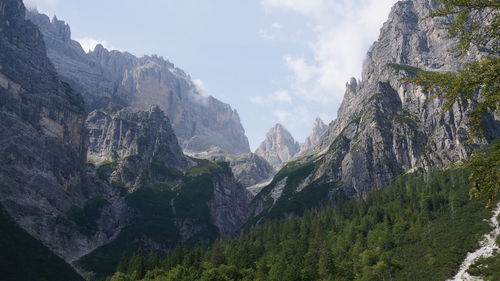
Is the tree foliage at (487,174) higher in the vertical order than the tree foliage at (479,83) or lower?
lower

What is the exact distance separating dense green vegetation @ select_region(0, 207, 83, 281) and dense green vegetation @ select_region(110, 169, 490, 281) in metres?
34.9

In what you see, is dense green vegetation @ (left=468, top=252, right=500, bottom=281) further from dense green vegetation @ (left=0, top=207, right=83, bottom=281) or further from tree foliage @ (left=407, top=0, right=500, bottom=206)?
dense green vegetation @ (left=0, top=207, right=83, bottom=281)

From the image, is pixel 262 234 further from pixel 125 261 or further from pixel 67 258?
pixel 67 258

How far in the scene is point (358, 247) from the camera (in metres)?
140

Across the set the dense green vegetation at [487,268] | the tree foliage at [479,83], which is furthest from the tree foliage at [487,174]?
the dense green vegetation at [487,268]

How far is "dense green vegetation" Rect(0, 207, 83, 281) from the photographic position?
477ft

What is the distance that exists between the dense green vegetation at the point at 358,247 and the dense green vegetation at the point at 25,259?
115 feet

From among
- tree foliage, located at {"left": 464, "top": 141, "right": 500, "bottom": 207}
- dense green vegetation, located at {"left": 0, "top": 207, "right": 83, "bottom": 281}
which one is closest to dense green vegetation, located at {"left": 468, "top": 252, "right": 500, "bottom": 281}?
tree foliage, located at {"left": 464, "top": 141, "right": 500, "bottom": 207}

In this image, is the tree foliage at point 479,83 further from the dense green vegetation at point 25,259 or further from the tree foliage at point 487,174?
the dense green vegetation at point 25,259

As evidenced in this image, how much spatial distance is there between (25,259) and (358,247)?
384 ft

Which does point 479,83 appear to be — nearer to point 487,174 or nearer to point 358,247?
point 487,174

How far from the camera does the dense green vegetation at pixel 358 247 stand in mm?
121188

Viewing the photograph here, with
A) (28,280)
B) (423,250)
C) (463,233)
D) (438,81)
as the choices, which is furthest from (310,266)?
(438,81)

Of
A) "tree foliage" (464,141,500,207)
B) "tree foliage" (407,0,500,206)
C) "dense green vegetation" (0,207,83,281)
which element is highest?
"tree foliage" (407,0,500,206)
